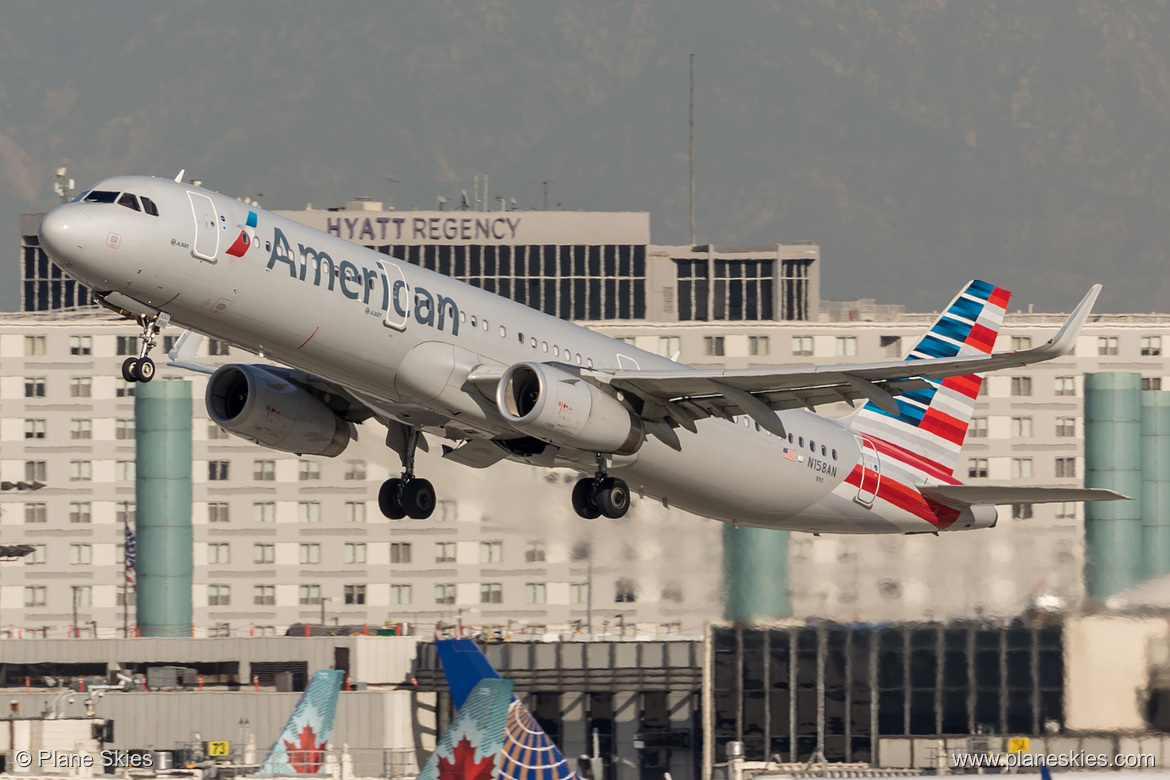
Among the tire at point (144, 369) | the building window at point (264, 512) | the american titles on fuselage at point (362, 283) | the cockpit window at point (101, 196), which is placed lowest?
the building window at point (264, 512)

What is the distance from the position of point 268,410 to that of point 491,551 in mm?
68522

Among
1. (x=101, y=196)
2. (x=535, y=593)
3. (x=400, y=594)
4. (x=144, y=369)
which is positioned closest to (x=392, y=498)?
(x=144, y=369)

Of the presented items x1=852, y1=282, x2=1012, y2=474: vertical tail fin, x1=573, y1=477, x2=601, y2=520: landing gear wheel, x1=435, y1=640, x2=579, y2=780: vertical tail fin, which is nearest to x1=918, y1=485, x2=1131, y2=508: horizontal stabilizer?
x1=852, y1=282, x2=1012, y2=474: vertical tail fin

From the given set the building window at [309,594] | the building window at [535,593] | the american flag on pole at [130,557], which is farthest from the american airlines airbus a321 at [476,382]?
the building window at [309,594]

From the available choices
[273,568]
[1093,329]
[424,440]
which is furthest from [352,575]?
[424,440]

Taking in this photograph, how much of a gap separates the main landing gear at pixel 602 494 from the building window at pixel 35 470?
80.8 meters

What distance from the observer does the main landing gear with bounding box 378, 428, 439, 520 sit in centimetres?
4122

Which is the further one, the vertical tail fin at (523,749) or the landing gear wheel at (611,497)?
the vertical tail fin at (523,749)

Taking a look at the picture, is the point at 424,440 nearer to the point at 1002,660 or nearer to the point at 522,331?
the point at 522,331

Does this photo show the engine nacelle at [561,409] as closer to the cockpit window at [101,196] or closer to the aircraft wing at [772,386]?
the aircraft wing at [772,386]

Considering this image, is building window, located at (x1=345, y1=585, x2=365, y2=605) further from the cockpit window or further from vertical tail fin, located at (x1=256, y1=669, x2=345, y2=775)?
the cockpit window

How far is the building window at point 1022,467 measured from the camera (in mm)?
109562

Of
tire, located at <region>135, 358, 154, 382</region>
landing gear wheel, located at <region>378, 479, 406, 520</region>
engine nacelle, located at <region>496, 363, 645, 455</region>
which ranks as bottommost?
landing gear wheel, located at <region>378, 479, 406, 520</region>

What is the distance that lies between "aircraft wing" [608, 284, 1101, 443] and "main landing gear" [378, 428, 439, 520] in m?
6.59
